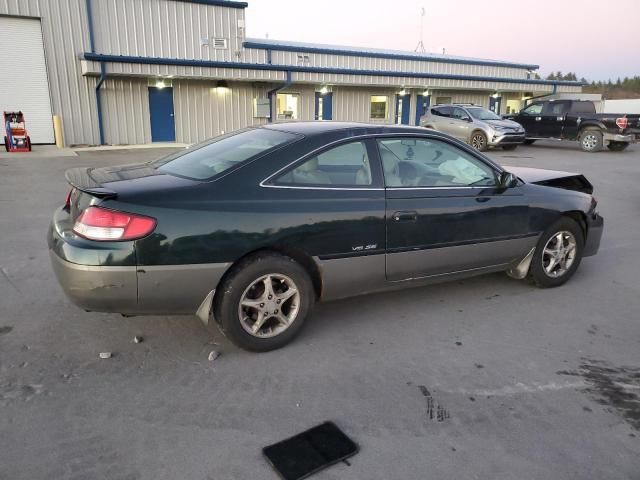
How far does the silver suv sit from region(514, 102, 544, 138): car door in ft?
4.57

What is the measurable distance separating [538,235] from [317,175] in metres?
2.29

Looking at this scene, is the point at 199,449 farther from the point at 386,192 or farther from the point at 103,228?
the point at 386,192

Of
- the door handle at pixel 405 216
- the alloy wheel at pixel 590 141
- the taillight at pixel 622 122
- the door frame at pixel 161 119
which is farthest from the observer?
the door frame at pixel 161 119

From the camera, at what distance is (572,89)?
33.7 m

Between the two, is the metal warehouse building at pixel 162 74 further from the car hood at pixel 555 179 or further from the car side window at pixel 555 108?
the car hood at pixel 555 179

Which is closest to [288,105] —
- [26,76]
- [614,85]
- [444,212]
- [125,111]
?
[125,111]

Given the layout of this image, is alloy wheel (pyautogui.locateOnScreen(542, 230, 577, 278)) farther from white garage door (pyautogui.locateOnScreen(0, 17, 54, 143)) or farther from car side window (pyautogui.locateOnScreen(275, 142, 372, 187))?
white garage door (pyautogui.locateOnScreen(0, 17, 54, 143))

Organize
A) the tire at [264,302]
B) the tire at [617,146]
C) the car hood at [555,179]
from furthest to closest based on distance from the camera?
the tire at [617,146], the car hood at [555,179], the tire at [264,302]

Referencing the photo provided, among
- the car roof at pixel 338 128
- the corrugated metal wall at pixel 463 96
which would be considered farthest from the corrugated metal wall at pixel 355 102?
the car roof at pixel 338 128

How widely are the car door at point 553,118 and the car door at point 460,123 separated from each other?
3579mm

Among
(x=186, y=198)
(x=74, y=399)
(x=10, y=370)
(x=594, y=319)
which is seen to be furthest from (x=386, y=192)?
(x=10, y=370)

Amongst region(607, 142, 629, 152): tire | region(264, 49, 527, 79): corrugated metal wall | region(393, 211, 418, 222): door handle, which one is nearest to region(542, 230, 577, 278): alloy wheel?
region(393, 211, 418, 222): door handle

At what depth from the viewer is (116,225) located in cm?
293

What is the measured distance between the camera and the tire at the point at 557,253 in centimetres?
464
